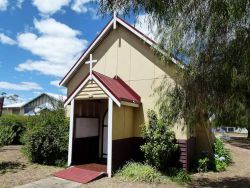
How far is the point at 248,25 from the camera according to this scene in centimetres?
689

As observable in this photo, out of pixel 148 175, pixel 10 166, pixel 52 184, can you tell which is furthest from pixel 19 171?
pixel 148 175

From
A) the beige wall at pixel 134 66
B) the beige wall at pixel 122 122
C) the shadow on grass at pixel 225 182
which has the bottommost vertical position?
the shadow on grass at pixel 225 182

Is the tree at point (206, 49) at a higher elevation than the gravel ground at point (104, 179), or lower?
higher

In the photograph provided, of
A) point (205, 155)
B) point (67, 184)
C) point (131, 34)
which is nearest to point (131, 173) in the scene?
point (67, 184)

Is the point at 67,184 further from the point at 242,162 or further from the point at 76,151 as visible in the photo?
the point at 242,162

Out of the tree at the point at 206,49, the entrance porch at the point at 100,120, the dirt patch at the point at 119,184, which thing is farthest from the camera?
the entrance porch at the point at 100,120

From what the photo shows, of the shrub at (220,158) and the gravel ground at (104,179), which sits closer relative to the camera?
the gravel ground at (104,179)

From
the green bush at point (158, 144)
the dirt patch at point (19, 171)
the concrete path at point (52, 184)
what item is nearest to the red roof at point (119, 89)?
the green bush at point (158, 144)

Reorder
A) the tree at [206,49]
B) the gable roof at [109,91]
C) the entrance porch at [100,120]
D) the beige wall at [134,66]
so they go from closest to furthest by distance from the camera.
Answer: the tree at [206,49] < the gable roof at [109,91] < the entrance porch at [100,120] < the beige wall at [134,66]

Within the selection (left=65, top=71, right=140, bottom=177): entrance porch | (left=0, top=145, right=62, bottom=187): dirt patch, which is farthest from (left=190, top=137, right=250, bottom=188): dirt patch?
(left=0, top=145, right=62, bottom=187): dirt patch

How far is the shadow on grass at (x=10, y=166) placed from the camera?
11712 millimetres

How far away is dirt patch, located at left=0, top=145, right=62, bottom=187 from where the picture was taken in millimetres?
10062

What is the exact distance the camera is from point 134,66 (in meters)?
14.1

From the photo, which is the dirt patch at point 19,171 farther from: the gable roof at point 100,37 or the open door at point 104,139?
the gable roof at point 100,37
